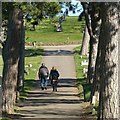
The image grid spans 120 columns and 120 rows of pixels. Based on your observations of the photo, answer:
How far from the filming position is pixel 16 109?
2425cm

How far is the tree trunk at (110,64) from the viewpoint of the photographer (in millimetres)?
15930

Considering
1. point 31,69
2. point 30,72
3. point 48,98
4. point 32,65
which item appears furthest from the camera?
point 32,65

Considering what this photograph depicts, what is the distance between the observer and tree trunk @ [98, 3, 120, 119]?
1593 centimetres

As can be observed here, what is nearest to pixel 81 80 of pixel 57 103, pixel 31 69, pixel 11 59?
pixel 31 69

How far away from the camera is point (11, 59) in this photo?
894 inches

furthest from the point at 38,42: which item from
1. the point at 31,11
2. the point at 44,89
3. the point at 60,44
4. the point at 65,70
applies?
the point at 31,11

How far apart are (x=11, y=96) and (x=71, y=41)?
2521 inches

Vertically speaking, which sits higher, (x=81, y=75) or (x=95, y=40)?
(x=95, y=40)

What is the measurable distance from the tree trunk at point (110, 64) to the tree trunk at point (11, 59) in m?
6.54

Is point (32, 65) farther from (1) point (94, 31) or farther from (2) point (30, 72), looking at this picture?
(1) point (94, 31)

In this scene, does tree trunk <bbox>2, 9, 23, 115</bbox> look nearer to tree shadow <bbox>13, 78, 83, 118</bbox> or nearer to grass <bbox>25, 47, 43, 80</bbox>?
tree shadow <bbox>13, 78, 83, 118</bbox>

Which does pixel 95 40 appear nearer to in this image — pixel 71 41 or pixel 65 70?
pixel 65 70

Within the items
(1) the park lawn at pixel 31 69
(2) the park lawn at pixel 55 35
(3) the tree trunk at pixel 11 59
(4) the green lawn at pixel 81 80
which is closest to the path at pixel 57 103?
(4) the green lawn at pixel 81 80

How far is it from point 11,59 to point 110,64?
736 centimetres
